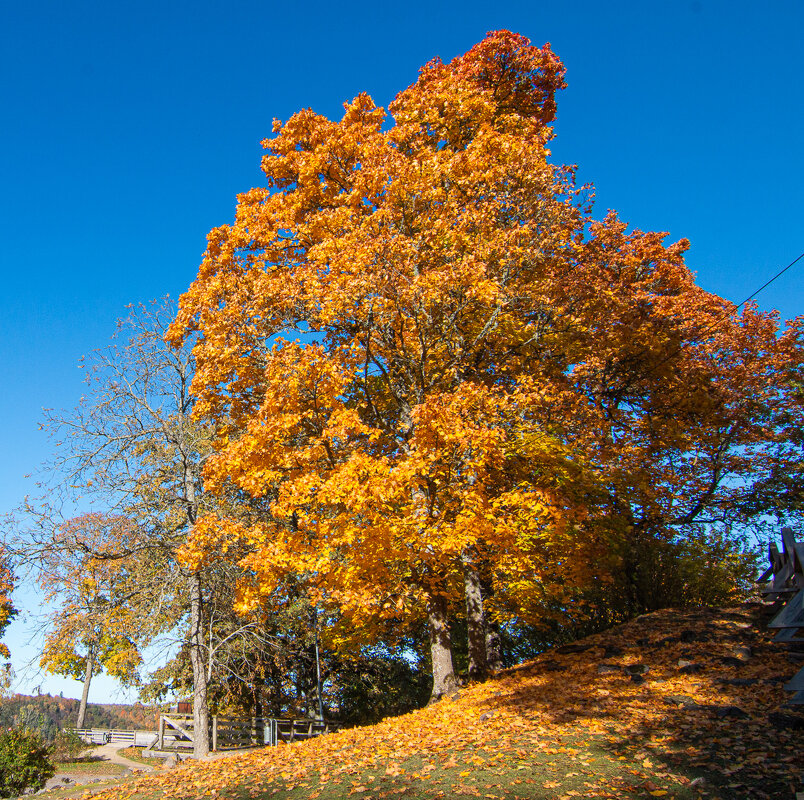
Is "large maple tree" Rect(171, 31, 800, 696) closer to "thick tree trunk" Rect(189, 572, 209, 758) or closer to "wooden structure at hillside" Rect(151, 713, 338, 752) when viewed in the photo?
Result: "thick tree trunk" Rect(189, 572, 209, 758)

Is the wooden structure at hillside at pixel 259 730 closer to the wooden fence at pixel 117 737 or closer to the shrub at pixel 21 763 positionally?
the shrub at pixel 21 763

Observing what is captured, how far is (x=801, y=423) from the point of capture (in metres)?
14.8

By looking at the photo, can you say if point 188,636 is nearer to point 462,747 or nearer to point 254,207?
point 462,747

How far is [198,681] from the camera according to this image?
454 inches

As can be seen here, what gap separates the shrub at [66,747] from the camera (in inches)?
871

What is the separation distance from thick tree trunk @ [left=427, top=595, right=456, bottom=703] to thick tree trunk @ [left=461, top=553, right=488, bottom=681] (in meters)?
1.14

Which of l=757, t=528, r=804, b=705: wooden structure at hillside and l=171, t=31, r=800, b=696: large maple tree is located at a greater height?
l=171, t=31, r=800, b=696: large maple tree

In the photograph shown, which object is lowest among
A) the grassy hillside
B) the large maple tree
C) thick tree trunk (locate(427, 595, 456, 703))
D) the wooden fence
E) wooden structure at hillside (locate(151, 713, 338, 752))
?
the wooden fence

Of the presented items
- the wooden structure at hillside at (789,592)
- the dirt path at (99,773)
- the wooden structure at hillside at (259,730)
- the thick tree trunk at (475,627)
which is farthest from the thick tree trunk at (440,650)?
the dirt path at (99,773)

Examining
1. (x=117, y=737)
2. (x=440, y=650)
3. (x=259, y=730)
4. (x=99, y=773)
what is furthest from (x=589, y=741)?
(x=117, y=737)

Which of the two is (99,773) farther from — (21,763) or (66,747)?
(21,763)

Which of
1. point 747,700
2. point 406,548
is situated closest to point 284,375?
point 406,548

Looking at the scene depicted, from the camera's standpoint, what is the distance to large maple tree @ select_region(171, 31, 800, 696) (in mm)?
9633

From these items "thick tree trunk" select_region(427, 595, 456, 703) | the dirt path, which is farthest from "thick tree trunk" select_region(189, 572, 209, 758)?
the dirt path
